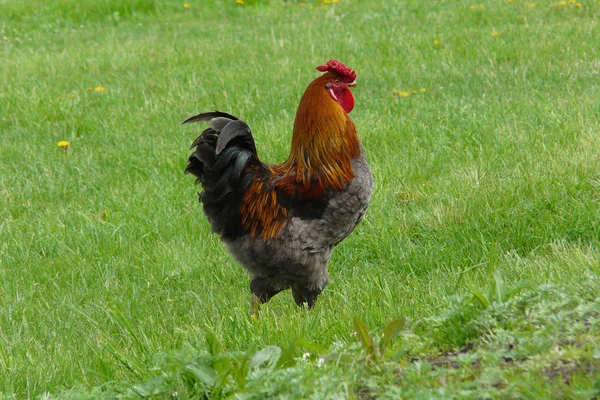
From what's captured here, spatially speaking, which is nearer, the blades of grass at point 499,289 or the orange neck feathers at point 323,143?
the blades of grass at point 499,289

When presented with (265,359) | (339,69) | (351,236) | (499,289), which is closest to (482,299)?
(499,289)

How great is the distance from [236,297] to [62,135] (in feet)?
13.6

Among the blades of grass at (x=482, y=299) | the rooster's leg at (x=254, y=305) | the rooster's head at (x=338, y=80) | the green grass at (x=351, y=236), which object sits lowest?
the rooster's leg at (x=254, y=305)

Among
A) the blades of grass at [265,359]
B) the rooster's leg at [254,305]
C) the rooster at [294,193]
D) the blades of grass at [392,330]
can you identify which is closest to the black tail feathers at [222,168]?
the rooster at [294,193]

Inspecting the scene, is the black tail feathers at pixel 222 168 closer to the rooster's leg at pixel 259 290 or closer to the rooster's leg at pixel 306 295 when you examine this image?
the rooster's leg at pixel 259 290

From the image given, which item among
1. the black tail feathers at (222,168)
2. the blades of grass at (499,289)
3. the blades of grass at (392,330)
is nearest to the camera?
the blades of grass at (392,330)

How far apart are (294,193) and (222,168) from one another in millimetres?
474

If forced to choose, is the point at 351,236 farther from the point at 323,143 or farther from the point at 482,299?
the point at 482,299

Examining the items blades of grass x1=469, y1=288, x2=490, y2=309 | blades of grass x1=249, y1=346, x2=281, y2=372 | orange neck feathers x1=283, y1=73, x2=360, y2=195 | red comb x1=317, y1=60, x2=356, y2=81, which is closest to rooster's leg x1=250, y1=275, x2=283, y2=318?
orange neck feathers x1=283, y1=73, x2=360, y2=195

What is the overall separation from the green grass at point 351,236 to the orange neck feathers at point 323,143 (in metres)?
0.75

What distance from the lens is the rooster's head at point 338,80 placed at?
457cm

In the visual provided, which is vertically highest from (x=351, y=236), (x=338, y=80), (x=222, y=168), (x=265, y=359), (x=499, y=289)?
(x=338, y=80)

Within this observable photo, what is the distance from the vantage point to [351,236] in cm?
556

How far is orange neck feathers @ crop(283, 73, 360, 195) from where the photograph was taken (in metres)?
4.45
